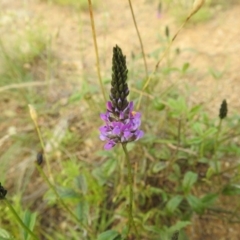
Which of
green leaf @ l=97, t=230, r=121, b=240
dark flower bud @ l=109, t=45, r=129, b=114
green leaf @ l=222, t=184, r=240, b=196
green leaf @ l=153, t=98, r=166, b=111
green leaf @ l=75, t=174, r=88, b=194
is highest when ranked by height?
dark flower bud @ l=109, t=45, r=129, b=114

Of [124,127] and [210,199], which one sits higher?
[124,127]

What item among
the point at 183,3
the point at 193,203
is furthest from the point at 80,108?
the point at 183,3

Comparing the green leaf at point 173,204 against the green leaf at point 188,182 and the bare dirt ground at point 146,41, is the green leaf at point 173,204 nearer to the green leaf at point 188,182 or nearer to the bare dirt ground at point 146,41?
the green leaf at point 188,182

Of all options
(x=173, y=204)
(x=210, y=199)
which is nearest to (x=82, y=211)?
(x=173, y=204)

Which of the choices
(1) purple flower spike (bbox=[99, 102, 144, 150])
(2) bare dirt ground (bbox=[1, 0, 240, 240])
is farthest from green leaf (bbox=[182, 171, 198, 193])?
Result: (2) bare dirt ground (bbox=[1, 0, 240, 240])

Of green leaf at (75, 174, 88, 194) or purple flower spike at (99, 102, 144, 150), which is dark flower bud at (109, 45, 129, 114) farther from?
green leaf at (75, 174, 88, 194)

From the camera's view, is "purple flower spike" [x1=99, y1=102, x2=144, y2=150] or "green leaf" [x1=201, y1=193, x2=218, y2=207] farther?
"green leaf" [x1=201, y1=193, x2=218, y2=207]

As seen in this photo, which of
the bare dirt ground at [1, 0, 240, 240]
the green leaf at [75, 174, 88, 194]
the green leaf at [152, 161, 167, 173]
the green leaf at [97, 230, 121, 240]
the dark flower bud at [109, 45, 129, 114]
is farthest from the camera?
the bare dirt ground at [1, 0, 240, 240]

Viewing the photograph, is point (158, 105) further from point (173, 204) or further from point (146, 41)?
point (146, 41)
